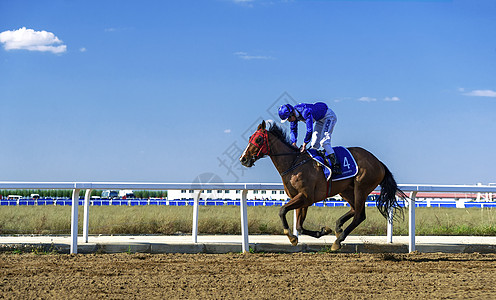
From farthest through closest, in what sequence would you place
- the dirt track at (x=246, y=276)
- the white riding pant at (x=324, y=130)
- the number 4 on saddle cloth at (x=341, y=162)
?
1. the white riding pant at (x=324, y=130)
2. the number 4 on saddle cloth at (x=341, y=162)
3. the dirt track at (x=246, y=276)

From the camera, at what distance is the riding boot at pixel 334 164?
29.6ft

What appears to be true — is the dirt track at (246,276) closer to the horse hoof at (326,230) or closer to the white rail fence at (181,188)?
the horse hoof at (326,230)

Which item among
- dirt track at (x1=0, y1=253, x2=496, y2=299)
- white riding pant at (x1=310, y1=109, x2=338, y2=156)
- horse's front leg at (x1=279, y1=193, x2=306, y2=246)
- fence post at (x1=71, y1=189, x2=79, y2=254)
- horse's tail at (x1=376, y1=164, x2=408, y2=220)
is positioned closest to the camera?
dirt track at (x1=0, y1=253, x2=496, y2=299)

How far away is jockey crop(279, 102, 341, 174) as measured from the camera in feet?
28.9

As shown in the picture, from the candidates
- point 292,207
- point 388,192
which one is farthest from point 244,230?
point 388,192

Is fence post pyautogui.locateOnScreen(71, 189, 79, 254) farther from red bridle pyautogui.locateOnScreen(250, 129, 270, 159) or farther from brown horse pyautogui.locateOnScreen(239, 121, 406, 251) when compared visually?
red bridle pyautogui.locateOnScreen(250, 129, 270, 159)

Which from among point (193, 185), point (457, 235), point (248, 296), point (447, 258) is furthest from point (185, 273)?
point (457, 235)

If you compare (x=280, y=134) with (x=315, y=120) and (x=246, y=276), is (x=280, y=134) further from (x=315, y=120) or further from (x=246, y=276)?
(x=246, y=276)

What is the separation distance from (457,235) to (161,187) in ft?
24.1

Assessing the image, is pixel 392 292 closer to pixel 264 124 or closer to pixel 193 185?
pixel 264 124

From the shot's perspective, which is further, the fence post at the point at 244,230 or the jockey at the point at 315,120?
the fence post at the point at 244,230

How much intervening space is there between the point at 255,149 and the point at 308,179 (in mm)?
892

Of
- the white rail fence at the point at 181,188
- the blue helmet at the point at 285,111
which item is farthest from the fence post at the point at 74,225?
Answer: the blue helmet at the point at 285,111

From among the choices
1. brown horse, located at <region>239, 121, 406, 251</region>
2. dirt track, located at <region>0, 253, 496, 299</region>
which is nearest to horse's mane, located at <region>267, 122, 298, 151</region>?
brown horse, located at <region>239, 121, 406, 251</region>
